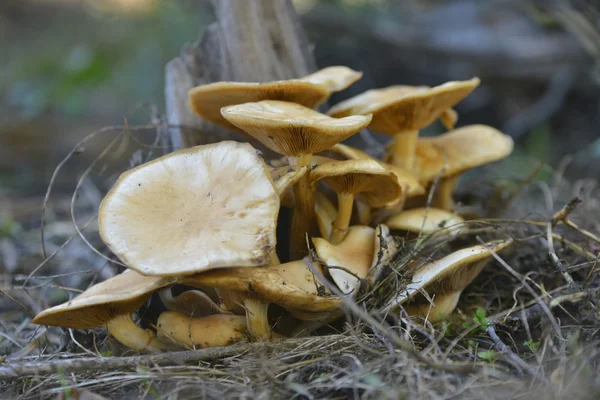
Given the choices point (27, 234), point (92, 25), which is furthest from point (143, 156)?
point (92, 25)

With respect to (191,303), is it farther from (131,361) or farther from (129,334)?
(131,361)

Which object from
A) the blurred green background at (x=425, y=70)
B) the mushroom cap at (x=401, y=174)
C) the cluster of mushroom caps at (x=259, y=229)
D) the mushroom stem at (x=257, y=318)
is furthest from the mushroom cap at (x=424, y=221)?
the blurred green background at (x=425, y=70)

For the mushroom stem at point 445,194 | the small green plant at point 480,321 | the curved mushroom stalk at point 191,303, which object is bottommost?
the small green plant at point 480,321

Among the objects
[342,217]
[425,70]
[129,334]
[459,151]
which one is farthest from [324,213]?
[425,70]

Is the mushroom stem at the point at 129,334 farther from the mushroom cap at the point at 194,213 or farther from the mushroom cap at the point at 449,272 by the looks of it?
the mushroom cap at the point at 449,272

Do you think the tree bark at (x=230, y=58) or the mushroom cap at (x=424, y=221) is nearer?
the mushroom cap at (x=424, y=221)
